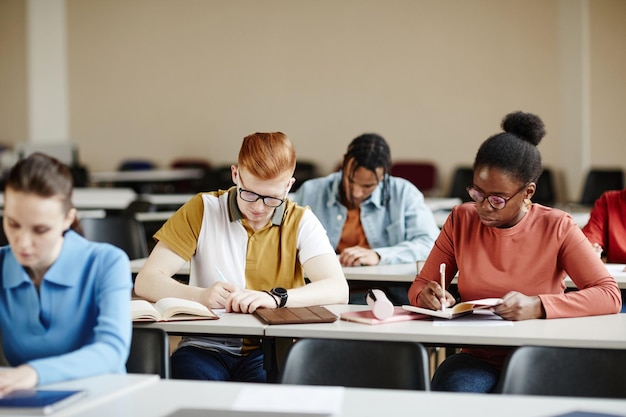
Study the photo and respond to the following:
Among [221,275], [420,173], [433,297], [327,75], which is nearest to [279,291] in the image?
[221,275]

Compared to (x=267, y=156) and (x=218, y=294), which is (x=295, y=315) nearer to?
(x=218, y=294)

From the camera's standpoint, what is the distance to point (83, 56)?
1046 centimetres

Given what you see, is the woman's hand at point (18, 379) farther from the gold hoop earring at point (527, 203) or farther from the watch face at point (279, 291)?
the gold hoop earring at point (527, 203)

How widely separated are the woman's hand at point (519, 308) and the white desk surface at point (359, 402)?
2.33ft

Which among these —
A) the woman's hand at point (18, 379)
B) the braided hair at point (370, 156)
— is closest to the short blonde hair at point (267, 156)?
the woman's hand at point (18, 379)

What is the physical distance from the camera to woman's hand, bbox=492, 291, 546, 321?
8.30 ft

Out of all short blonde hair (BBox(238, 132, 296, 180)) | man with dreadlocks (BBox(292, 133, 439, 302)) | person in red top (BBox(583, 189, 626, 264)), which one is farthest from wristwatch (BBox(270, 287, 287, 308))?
person in red top (BBox(583, 189, 626, 264))

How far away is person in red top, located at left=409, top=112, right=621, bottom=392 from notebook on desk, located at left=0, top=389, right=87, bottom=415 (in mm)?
1167

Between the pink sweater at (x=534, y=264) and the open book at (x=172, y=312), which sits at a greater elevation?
the pink sweater at (x=534, y=264)

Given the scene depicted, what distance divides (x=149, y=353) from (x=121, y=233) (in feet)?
7.62

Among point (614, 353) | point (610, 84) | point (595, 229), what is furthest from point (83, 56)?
point (614, 353)

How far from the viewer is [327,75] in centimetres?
934

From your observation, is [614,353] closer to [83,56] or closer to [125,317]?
[125,317]

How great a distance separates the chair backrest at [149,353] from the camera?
220cm
